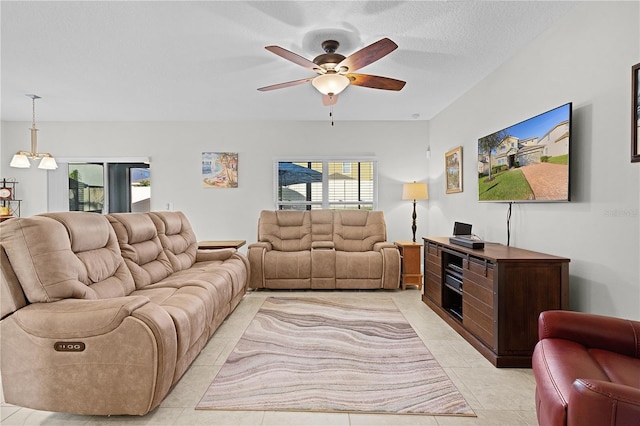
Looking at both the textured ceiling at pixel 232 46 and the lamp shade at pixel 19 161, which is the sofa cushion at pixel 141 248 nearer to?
the textured ceiling at pixel 232 46

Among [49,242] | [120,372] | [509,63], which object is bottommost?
[120,372]

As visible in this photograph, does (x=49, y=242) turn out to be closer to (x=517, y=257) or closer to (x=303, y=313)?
(x=303, y=313)

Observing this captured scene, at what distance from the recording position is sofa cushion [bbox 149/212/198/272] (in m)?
3.40

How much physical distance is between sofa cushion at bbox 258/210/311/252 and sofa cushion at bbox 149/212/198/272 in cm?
121

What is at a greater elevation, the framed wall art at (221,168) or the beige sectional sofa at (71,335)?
the framed wall art at (221,168)

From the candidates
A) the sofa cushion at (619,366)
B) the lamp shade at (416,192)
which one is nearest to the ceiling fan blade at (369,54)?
the sofa cushion at (619,366)

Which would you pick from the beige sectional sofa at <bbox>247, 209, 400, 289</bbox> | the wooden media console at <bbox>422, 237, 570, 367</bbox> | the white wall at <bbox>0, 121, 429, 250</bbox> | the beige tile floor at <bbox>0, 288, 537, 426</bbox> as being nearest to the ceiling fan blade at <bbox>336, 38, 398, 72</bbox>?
the wooden media console at <bbox>422, 237, 570, 367</bbox>

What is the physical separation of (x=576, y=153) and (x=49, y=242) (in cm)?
347

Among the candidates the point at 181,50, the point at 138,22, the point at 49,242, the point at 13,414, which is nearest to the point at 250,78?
the point at 181,50

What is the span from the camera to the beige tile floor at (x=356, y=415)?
1771 mm

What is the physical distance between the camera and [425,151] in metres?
5.61

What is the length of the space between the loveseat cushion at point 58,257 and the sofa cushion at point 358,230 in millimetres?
3142

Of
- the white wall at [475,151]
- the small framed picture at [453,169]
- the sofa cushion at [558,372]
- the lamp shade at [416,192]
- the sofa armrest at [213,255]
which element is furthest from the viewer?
the lamp shade at [416,192]

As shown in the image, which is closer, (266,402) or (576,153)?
(266,402)
